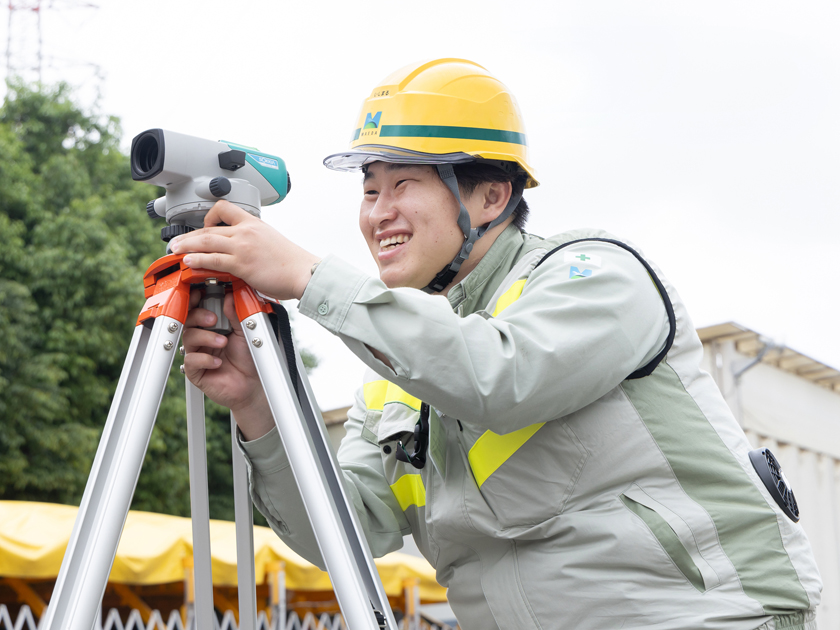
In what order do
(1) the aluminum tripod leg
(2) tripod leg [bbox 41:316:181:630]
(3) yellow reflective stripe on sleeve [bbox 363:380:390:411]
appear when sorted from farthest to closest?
1. (3) yellow reflective stripe on sleeve [bbox 363:380:390:411]
2. (1) the aluminum tripod leg
3. (2) tripod leg [bbox 41:316:181:630]

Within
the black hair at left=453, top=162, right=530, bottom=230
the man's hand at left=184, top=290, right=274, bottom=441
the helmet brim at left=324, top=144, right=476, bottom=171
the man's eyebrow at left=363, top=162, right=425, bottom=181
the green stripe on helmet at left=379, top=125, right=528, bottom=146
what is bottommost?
the man's hand at left=184, top=290, right=274, bottom=441

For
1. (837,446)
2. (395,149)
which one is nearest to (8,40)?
(837,446)

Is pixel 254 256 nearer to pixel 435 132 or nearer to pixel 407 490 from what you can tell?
pixel 435 132

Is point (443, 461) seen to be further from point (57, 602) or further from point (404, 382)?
point (57, 602)

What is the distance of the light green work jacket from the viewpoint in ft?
5.35

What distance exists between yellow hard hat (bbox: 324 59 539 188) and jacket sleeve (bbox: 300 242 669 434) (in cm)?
63

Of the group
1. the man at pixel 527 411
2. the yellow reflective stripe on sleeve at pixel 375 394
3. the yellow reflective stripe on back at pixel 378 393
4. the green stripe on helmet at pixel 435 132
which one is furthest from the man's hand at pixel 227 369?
the green stripe on helmet at pixel 435 132

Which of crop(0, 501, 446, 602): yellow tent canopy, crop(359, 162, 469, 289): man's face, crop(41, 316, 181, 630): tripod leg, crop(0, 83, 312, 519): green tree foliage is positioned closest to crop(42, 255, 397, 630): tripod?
crop(41, 316, 181, 630): tripod leg

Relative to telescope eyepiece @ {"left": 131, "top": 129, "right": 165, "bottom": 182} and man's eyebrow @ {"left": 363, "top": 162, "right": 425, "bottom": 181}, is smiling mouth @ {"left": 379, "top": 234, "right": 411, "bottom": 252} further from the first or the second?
telescope eyepiece @ {"left": 131, "top": 129, "right": 165, "bottom": 182}

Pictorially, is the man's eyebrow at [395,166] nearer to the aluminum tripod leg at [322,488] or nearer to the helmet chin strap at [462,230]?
the helmet chin strap at [462,230]

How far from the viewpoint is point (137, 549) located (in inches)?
286

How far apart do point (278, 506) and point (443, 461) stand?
477 mm

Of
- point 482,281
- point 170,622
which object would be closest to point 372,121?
point 482,281

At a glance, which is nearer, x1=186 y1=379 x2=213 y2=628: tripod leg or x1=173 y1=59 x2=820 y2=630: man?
x1=173 y1=59 x2=820 y2=630: man
